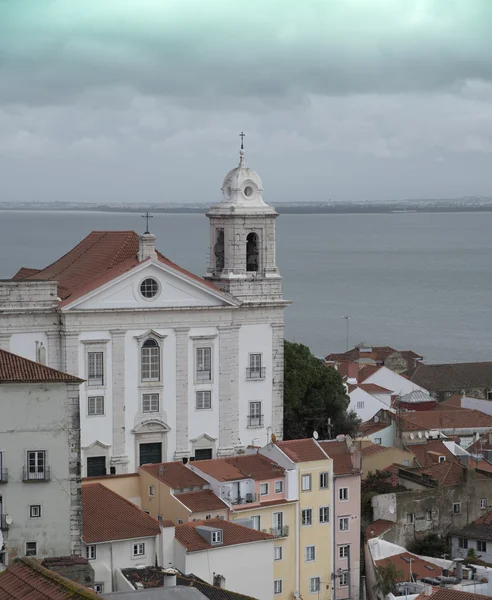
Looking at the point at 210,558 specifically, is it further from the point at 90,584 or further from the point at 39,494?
the point at 90,584

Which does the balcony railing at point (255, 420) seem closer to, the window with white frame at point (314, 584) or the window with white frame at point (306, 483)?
the window with white frame at point (306, 483)

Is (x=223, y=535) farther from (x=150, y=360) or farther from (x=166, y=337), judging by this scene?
(x=166, y=337)

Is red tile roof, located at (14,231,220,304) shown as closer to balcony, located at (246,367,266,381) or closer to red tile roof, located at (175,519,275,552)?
balcony, located at (246,367,266,381)

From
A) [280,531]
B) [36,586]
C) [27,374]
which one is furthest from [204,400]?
[36,586]

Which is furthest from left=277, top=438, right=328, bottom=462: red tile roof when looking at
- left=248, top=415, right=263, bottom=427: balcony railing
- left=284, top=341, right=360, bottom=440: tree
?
left=284, top=341, right=360, bottom=440: tree

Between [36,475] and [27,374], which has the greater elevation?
[27,374]

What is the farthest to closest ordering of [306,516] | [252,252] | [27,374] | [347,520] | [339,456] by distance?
1. [252,252]
2. [339,456]
3. [347,520]
4. [306,516]
5. [27,374]

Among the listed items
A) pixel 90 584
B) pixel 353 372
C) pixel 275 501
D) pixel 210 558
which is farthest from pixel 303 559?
pixel 353 372

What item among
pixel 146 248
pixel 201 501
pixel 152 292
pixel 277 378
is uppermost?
pixel 146 248
